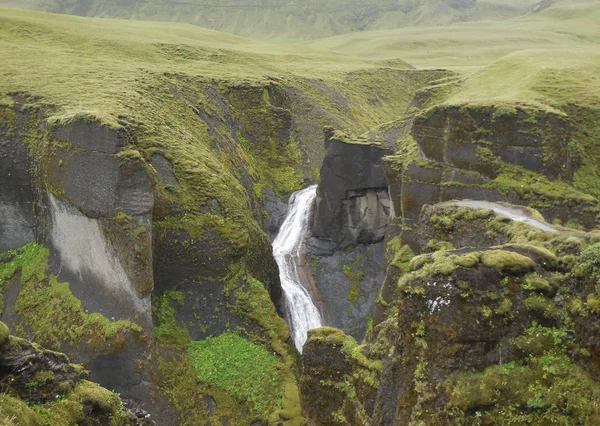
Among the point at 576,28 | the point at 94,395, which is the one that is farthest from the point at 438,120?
the point at 576,28

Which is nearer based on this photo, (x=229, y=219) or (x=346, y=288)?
(x=229, y=219)

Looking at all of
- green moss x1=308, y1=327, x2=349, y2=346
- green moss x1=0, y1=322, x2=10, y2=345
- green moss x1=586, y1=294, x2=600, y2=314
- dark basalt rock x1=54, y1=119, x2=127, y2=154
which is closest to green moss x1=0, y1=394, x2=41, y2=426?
green moss x1=0, y1=322, x2=10, y2=345


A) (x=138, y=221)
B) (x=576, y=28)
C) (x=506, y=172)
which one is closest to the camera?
(x=138, y=221)

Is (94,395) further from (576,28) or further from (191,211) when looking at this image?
(576,28)

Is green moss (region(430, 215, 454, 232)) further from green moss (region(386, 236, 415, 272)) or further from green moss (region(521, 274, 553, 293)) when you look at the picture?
green moss (region(521, 274, 553, 293))

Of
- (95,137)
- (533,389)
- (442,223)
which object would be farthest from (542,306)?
(95,137)

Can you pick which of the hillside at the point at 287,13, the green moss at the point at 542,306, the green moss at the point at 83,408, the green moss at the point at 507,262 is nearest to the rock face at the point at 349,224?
the green moss at the point at 507,262
